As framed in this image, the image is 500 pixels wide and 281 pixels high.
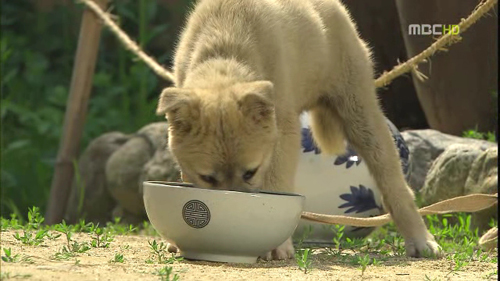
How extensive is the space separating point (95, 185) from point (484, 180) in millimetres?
3594

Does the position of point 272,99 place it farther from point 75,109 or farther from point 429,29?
point 75,109

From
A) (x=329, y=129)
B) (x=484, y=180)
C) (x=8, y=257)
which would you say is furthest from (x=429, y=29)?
(x=8, y=257)

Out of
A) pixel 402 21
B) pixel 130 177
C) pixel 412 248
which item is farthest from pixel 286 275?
pixel 130 177

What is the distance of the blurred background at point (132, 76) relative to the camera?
6.10 m

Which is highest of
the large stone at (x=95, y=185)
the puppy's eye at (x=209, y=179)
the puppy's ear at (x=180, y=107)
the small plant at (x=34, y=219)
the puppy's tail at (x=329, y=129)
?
the puppy's ear at (x=180, y=107)

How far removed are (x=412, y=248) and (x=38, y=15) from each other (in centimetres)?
698

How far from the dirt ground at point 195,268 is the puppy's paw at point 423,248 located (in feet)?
0.55

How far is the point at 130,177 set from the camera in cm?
732

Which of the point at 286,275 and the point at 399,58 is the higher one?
the point at 399,58

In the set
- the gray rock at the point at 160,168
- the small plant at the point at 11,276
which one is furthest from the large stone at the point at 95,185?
the small plant at the point at 11,276

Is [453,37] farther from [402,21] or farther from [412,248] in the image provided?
[412,248]

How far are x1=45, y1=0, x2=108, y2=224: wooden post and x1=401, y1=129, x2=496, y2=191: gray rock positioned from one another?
2432 mm

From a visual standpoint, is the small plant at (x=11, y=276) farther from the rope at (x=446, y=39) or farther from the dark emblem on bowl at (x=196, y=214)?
the rope at (x=446, y=39)

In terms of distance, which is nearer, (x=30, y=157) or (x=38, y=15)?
(x=30, y=157)
